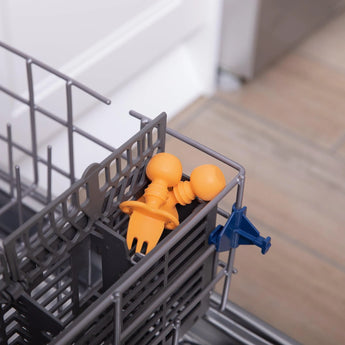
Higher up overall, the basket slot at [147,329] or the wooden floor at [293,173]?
the basket slot at [147,329]

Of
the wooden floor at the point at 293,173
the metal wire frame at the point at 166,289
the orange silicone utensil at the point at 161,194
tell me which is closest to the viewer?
the metal wire frame at the point at 166,289

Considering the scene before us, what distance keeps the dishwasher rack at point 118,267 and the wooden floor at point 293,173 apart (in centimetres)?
40

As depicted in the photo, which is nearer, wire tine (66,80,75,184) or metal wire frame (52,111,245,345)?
metal wire frame (52,111,245,345)

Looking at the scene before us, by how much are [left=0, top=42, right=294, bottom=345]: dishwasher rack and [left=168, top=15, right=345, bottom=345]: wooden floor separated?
0.40 metres

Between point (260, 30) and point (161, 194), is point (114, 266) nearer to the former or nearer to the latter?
point (161, 194)

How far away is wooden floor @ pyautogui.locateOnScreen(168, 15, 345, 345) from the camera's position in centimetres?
122

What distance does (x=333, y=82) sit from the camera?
1737 mm

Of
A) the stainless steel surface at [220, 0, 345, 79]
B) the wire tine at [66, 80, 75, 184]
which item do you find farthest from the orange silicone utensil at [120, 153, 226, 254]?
the stainless steel surface at [220, 0, 345, 79]

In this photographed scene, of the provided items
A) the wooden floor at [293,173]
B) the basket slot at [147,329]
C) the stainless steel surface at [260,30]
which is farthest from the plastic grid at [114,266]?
the stainless steel surface at [260,30]

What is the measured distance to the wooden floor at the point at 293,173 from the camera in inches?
48.0

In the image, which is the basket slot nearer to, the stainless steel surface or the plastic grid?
the plastic grid

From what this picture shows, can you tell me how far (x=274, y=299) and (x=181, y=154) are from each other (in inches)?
22.3

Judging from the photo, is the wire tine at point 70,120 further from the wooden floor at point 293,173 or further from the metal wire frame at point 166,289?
the wooden floor at point 293,173

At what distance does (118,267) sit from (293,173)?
0.90 m
